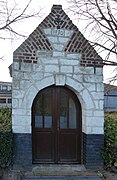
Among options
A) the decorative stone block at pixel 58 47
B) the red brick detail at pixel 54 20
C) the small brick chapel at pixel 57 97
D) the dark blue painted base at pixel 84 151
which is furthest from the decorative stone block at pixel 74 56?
the dark blue painted base at pixel 84 151

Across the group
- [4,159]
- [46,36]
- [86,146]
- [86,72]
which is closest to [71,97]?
[86,72]

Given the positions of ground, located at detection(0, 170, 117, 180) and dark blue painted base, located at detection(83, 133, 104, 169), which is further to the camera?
dark blue painted base, located at detection(83, 133, 104, 169)

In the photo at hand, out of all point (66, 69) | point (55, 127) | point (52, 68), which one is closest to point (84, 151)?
point (55, 127)

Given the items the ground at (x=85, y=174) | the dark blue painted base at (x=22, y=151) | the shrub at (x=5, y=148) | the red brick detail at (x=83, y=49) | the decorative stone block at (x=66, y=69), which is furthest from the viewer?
the red brick detail at (x=83, y=49)

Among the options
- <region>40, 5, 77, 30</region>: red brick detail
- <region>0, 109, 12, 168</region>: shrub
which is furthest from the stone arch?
<region>40, 5, 77, 30</region>: red brick detail

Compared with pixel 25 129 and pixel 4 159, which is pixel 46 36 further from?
pixel 4 159

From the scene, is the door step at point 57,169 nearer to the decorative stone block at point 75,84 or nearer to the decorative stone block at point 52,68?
the decorative stone block at point 75,84

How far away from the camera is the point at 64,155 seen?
6.98 metres

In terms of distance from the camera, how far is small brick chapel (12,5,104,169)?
652 cm

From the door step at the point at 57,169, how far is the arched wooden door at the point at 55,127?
8.7 inches

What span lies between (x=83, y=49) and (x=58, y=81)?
4.02 ft

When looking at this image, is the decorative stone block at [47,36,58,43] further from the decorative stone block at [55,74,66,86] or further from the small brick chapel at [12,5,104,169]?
the decorative stone block at [55,74,66,86]

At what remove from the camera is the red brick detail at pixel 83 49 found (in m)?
6.81

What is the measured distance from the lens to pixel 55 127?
274 inches
